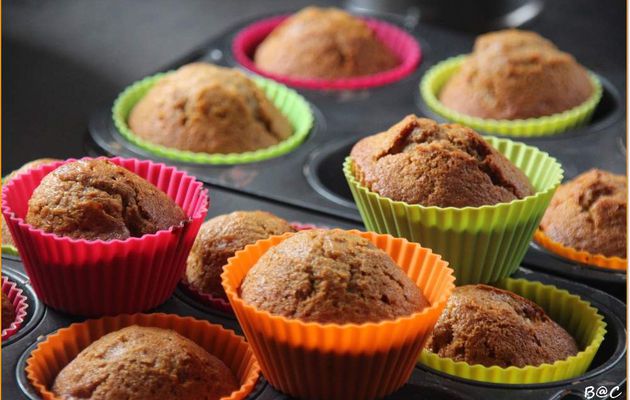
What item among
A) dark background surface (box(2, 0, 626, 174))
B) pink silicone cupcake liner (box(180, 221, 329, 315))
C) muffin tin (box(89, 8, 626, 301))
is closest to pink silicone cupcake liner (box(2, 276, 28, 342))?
pink silicone cupcake liner (box(180, 221, 329, 315))

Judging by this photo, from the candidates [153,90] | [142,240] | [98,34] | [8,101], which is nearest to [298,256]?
[142,240]

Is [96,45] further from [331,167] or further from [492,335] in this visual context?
[492,335]

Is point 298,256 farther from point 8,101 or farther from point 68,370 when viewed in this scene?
point 8,101

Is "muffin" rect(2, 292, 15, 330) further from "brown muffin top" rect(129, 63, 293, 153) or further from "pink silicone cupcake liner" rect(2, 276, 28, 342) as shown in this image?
"brown muffin top" rect(129, 63, 293, 153)

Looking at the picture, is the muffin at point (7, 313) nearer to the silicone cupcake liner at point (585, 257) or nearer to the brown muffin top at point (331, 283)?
the brown muffin top at point (331, 283)

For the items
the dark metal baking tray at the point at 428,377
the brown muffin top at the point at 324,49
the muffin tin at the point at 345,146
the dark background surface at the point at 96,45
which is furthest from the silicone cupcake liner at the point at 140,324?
the brown muffin top at the point at 324,49

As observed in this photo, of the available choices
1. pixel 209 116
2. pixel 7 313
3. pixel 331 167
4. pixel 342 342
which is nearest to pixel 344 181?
pixel 331 167
